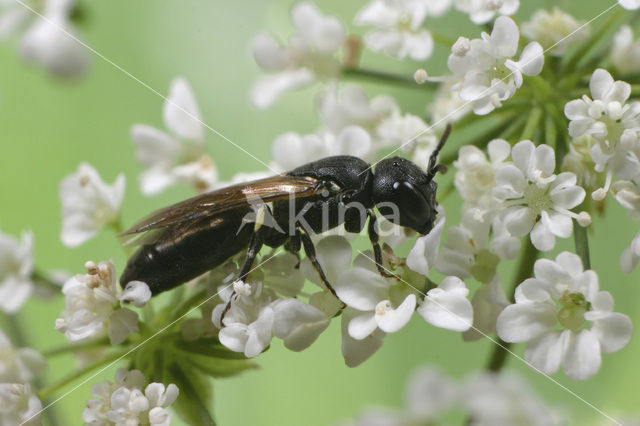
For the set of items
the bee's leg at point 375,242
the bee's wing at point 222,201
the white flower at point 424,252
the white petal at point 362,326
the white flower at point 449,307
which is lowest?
the white petal at point 362,326

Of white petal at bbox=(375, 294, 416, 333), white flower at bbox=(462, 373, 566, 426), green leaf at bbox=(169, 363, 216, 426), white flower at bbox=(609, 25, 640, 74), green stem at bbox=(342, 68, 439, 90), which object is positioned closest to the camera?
white flower at bbox=(462, 373, 566, 426)

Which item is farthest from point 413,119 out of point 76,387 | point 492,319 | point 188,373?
point 76,387

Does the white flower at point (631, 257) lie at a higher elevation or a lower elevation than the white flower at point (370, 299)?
lower

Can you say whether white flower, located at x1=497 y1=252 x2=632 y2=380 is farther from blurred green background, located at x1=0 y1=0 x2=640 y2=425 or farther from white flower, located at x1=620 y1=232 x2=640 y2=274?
blurred green background, located at x1=0 y1=0 x2=640 y2=425

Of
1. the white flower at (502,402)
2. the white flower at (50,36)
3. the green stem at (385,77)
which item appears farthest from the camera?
the white flower at (50,36)

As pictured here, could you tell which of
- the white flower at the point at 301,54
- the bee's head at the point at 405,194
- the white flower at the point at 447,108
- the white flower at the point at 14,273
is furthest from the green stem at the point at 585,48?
the white flower at the point at 14,273

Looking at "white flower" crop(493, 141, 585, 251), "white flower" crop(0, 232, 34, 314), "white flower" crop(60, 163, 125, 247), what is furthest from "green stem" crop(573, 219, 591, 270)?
"white flower" crop(0, 232, 34, 314)

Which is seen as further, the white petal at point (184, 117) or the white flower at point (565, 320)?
the white petal at point (184, 117)

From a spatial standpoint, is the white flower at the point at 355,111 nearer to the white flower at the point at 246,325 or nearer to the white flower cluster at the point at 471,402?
the white flower at the point at 246,325
